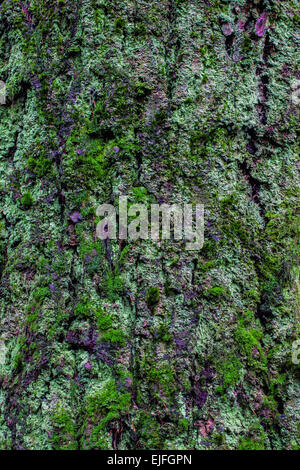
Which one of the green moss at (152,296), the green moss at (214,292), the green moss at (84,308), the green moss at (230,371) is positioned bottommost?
the green moss at (230,371)

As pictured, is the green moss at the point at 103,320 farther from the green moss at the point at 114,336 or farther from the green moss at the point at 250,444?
the green moss at the point at 250,444

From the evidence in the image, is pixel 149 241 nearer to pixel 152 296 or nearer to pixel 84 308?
pixel 152 296

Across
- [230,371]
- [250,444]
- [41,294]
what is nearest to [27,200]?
[41,294]

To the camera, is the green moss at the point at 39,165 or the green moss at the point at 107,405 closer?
the green moss at the point at 107,405

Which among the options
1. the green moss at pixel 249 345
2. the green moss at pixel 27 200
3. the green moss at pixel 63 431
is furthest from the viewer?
the green moss at pixel 27 200

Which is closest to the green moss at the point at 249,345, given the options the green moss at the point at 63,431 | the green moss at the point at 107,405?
the green moss at the point at 107,405

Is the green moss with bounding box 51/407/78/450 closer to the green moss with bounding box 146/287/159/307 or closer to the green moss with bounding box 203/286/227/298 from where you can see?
the green moss with bounding box 146/287/159/307

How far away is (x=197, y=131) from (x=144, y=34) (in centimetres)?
39

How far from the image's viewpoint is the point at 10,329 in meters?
1.40

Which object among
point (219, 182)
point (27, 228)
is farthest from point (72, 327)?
point (219, 182)

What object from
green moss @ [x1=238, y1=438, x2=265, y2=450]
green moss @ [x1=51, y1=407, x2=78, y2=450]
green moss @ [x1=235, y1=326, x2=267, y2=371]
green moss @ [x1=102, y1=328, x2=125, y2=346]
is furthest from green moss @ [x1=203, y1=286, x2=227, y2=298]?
green moss @ [x1=51, y1=407, x2=78, y2=450]

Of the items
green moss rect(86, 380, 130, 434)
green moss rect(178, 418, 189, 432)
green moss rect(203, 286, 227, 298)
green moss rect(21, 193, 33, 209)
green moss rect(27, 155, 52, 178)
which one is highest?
green moss rect(27, 155, 52, 178)

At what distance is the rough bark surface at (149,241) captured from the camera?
1.28 metres

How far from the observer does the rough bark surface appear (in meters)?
1.28
